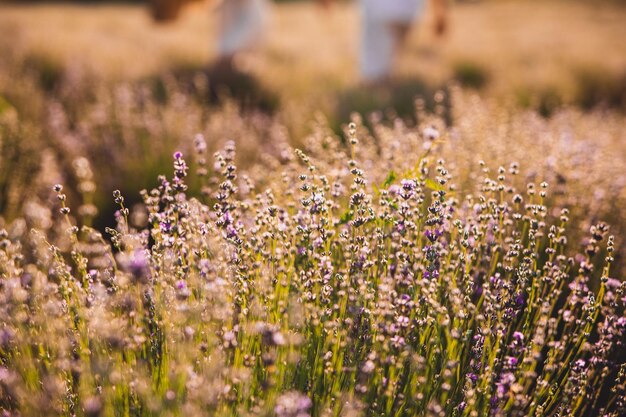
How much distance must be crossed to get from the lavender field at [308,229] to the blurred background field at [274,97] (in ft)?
0.09

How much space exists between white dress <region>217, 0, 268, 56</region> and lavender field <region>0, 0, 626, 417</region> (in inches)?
Result: 12.4

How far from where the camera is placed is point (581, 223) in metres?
2.44

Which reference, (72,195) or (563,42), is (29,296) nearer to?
(72,195)

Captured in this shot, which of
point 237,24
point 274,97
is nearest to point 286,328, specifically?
point 274,97

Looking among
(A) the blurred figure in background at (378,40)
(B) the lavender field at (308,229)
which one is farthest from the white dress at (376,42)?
(B) the lavender field at (308,229)

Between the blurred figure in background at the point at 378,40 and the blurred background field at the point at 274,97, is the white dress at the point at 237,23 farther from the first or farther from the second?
the blurred figure in background at the point at 378,40

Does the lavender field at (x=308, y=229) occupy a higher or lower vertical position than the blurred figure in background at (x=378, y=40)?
lower

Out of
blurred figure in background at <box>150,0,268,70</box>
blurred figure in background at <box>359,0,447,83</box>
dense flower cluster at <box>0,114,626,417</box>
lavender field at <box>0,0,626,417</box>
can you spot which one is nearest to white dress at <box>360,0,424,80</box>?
blurred figure in background at <box>359,0,447,83</box>

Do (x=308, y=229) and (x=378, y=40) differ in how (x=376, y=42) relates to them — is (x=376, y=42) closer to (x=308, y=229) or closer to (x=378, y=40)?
(x=378, y=40)

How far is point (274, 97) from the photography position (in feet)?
17.1

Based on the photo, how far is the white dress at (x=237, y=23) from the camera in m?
6.12

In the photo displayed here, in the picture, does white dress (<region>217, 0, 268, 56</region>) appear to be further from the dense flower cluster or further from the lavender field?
the dense flower cluster

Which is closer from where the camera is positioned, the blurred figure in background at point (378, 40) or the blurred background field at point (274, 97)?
the blurred background field at point (274, 97)

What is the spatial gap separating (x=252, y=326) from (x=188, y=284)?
361mm
